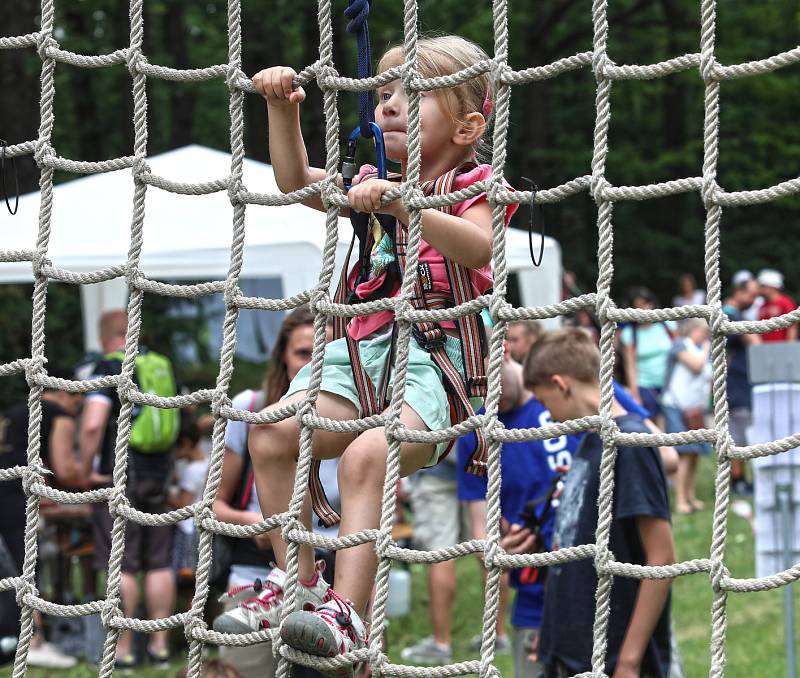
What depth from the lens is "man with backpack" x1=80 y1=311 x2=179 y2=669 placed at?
5980mm

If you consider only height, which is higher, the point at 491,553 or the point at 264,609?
the point at 491,553

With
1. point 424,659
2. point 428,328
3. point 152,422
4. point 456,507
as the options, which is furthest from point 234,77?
point 424,659

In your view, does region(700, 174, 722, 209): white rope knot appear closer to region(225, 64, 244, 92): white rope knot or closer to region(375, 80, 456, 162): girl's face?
region(375, 80, 456, 162): girl's face

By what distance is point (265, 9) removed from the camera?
15.3m

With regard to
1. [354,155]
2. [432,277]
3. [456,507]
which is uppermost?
[354,155]

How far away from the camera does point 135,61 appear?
294cm

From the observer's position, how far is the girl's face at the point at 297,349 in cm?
411

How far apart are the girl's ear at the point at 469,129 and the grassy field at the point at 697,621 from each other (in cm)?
358

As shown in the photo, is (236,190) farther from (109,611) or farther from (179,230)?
(179,230)

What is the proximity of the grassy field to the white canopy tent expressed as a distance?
198cm

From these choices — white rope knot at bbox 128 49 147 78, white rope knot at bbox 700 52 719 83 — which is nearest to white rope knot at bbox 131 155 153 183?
white rope knot at bbox 128 49 147 78

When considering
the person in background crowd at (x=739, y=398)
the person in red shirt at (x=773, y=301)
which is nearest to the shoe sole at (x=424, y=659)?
the person in background crowd at (x=739, y=398)

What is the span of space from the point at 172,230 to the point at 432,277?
12.3ft

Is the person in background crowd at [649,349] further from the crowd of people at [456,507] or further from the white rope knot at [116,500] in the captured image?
the white rope knot at [116,500]
